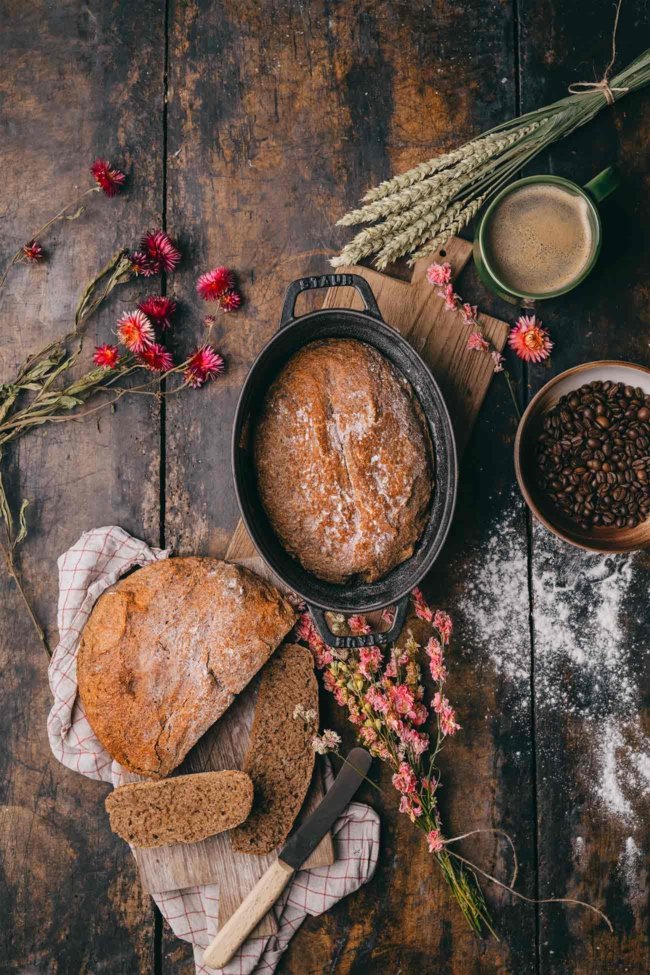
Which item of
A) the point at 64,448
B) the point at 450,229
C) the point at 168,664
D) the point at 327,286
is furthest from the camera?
the point at 64,448

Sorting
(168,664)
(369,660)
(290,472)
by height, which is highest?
(290,472)

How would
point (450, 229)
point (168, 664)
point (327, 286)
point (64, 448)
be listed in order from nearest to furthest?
1. point (327, 286)
2. point (168, 664)
3. point (450, 229)
4. point (64, 448)

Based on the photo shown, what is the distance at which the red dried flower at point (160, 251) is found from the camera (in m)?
2.07

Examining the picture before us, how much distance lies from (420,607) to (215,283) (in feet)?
3.75

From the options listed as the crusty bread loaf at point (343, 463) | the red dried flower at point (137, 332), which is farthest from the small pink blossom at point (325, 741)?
the red dried flower at point (137, 332)

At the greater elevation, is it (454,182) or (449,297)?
(454,182)

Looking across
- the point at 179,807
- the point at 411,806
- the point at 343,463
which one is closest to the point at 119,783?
the point at 179,807

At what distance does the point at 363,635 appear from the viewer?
5.99ft

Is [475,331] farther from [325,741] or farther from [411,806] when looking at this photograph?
[411,806]

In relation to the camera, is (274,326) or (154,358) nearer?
(154,358)

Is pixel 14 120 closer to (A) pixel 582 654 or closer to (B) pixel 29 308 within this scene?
(B) pixel 29 308

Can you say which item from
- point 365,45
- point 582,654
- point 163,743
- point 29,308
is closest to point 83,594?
point 163,743

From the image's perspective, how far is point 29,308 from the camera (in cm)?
213

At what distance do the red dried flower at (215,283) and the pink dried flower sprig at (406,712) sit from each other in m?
0.64
